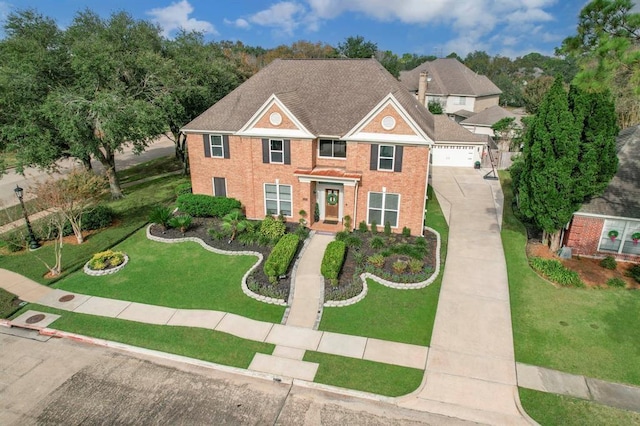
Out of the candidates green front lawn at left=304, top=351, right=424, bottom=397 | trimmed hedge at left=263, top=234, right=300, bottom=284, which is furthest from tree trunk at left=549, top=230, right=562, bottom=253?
trimmed hedge at left=263, top=234, right=300, bottom=284

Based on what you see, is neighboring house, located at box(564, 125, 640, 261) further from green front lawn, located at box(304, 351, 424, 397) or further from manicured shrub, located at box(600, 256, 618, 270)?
Result: green front lawn, located at box(304, 351, 424, 397)

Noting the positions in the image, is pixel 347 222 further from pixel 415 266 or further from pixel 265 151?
pixel 265 151

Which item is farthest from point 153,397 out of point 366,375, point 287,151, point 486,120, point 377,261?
point 486,120

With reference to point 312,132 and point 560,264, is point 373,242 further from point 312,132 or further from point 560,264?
point 560,264

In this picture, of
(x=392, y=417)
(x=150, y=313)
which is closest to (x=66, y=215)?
(x=150, y=313)

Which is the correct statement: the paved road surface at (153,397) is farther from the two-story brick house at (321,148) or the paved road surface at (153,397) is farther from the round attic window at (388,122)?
the round attic window at (388,122)

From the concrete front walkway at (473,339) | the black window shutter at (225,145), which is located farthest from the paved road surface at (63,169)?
the concrete front walkway at (473,339)
